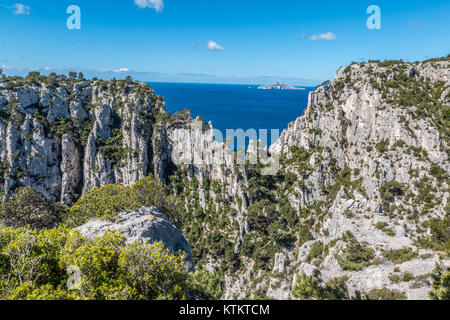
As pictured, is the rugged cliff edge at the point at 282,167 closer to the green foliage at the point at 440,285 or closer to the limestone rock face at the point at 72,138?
the limestone rock face at the point at 72,138

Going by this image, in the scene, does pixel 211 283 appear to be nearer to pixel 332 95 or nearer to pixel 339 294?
pixel 339 294

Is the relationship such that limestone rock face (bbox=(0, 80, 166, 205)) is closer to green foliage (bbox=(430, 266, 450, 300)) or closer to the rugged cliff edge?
the rugged cliff edge

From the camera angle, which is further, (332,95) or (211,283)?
(332,95)

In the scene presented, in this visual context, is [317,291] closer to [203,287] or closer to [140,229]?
[203,287]

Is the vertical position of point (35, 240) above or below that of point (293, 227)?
above

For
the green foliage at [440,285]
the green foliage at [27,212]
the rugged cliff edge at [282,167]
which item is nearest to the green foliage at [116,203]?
the green foliage at [27,212]

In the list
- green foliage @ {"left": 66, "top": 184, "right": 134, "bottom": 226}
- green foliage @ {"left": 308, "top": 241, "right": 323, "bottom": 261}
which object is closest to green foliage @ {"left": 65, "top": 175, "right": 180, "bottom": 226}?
green foliage @ {"left": 66, "top": 184, "right": 134, "bottom": 226}
